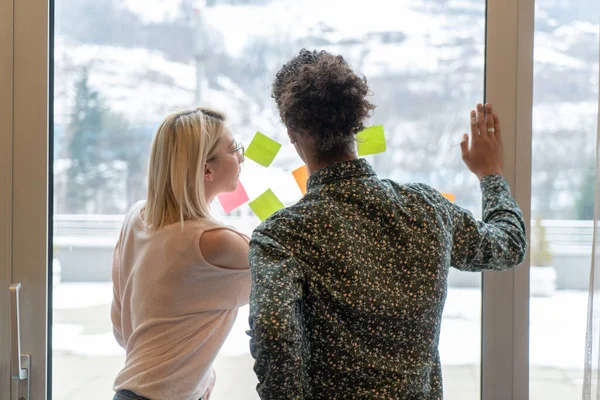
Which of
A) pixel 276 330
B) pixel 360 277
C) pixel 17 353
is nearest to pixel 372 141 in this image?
pixel 360 277

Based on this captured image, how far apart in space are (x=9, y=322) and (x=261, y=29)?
90 cm

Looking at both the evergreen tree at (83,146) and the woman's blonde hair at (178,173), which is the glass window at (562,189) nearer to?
the woman's blonde hair at (178,173)

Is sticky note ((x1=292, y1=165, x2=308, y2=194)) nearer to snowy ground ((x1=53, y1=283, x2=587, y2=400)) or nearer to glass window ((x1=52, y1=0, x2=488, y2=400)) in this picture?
glass window ((x1=52, y1=0, x2=488, y2=400))

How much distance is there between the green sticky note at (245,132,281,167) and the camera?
1426mm

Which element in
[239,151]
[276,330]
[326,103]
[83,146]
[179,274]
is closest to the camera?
Answer: [276,330]

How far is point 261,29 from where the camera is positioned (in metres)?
1.45

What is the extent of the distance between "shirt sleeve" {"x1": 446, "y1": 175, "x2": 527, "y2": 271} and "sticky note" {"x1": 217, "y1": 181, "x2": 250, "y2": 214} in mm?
515

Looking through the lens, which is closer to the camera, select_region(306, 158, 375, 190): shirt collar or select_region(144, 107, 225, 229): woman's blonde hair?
select_region(306, 158, 375, 190): shirt collar

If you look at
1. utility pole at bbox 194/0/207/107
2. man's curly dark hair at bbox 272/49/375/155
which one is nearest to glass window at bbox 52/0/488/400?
utility pole at bbox 194/0/207/107

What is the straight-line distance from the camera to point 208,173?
1312 mm

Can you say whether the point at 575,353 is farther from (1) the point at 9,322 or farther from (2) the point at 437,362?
(1) the point at 9,322

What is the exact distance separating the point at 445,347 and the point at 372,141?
1.70ft

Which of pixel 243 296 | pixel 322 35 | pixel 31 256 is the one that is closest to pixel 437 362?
pixel 243 296

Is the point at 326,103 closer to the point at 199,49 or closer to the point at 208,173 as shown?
the point at 208,173
